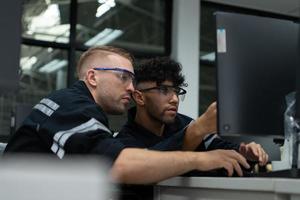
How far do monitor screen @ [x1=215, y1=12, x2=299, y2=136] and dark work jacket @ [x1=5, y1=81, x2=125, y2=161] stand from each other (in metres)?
0.32

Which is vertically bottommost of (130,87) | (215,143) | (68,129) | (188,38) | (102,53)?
(215,143)

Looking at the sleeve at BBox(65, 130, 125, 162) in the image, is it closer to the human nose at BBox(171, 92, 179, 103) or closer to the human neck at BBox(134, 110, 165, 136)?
the human neck at BBox(134, 110, 165, 136)

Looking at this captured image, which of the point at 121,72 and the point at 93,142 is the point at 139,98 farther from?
the point at 93,142

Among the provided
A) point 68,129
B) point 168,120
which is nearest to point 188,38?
point 168,120

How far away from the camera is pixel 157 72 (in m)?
1.94

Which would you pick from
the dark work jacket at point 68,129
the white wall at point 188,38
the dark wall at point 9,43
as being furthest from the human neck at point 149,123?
the white wall at point 188,38

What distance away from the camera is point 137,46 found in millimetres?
4859

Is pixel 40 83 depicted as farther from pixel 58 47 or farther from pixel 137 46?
pixel 137 46

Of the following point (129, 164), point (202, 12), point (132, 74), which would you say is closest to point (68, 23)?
point (202, 12)

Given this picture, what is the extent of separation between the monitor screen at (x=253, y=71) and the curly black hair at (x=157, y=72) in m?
0.87

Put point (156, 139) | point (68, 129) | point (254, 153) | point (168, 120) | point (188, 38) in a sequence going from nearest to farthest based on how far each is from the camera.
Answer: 1. point (68, 129)
2. point (254, 153)
3. point (156, 139)
4. point (168, 120)
5. point (188, 38)

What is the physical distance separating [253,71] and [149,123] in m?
0.90

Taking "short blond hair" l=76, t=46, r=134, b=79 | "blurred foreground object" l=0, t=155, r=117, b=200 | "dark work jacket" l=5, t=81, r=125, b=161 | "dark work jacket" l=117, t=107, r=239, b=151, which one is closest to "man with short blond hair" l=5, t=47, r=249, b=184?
"dark work jacket" l=5, t=81, r=125, b=161

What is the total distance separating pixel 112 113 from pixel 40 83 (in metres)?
2.87
